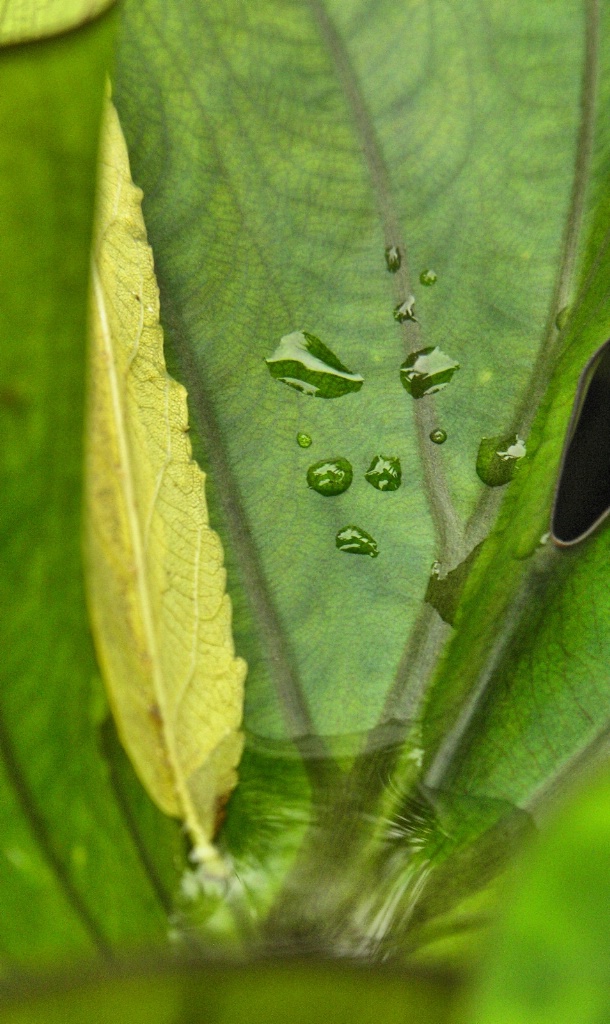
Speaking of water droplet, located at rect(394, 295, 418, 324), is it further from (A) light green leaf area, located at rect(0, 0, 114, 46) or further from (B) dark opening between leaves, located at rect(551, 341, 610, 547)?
(A) light green leaf area, located at rect(0, 0, 114, 46)

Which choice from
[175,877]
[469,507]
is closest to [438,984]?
[175,877]

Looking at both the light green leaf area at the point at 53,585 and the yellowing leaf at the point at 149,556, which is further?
the yellowing leaf at the point at 149,556

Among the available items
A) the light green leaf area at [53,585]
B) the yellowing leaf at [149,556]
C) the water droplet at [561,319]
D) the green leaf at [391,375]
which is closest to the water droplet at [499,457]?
the green leaf at [391,375]

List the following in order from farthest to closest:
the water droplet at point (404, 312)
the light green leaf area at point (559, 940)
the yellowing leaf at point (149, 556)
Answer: the water droplet at point (404, 312) < the yellowing leaf at point (149, 556) < the light green leaf area at point (559, 940)

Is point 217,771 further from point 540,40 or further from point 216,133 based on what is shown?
point 540,40

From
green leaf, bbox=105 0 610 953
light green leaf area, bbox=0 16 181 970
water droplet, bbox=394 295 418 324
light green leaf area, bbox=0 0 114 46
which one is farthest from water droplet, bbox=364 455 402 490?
light green leaf area, bbox=0 0 114 46

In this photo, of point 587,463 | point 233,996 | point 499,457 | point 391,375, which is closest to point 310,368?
point 391,375

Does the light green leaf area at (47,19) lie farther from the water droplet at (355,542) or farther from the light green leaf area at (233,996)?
the light green leaf area at (233,996)
